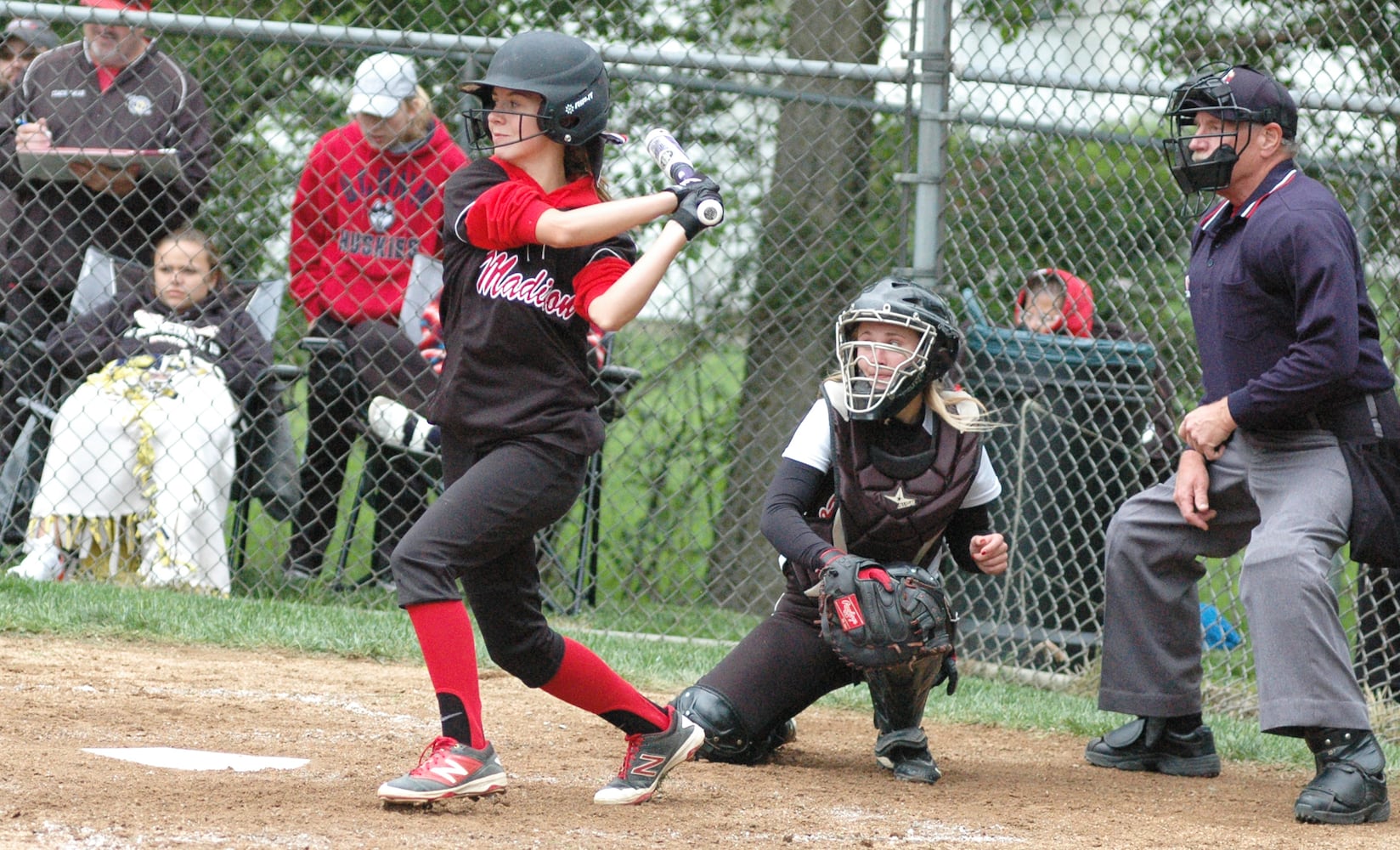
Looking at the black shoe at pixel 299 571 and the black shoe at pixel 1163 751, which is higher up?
the black shoe at pixel 299 571

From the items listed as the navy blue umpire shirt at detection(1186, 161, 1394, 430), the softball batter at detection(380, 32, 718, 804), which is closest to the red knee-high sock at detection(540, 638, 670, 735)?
the softball batter at detection(380, 32, 718, 804)

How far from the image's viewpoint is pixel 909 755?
3.93 meters

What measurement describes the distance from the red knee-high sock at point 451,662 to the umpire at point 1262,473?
73.4 inches

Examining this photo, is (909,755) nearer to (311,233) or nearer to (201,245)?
(311,233)

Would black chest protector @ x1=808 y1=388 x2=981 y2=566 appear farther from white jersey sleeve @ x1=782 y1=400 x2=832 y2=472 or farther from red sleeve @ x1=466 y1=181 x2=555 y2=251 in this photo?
red sleeve @ x1=466 y1=181 x2=555 y2=251

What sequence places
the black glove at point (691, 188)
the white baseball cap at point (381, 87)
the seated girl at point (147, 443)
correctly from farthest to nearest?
the white baseball cap at point (381, 87) < the seated girl at point (147, 443) < the black glove at point (691, 188)

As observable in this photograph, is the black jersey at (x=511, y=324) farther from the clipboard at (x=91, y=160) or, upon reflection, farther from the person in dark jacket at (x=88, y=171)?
the person in dark jacket at (x=88, y=171)

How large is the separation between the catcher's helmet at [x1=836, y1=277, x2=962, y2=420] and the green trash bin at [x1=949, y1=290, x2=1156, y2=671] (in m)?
1.71

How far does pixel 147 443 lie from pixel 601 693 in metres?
3.12

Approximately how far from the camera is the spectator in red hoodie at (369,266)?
6.02 meters

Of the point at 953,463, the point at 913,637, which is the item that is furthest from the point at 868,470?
the point at 913,637

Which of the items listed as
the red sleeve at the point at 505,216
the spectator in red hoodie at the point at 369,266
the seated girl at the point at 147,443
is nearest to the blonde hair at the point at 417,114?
the spectator in red hoodie at the point at 369,266

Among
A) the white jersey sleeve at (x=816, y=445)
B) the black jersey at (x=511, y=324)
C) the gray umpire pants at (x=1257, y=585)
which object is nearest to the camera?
the black jersey at (x=511, y=324)

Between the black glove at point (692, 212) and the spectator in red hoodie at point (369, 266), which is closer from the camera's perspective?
the black glove at point (692, 212)
